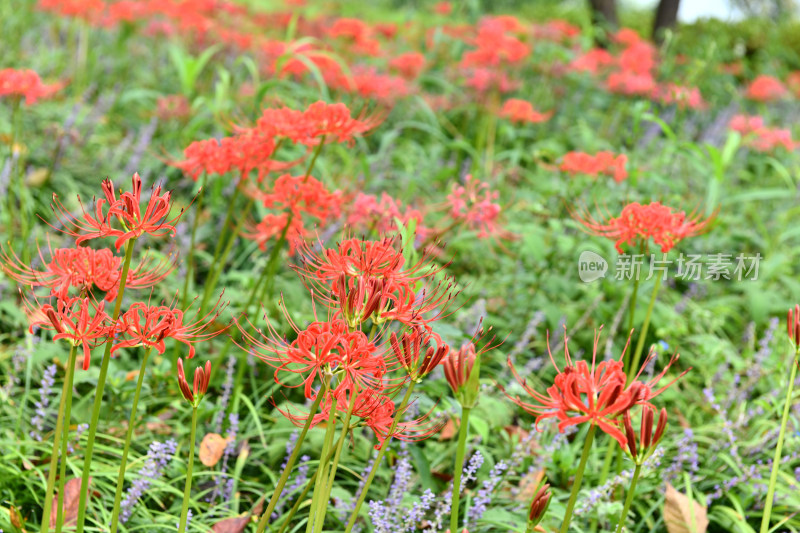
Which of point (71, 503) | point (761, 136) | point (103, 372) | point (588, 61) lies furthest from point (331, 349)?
point (588, 61)

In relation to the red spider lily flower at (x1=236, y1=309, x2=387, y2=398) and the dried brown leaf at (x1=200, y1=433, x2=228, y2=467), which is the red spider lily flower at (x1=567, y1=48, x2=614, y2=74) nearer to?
the dried brown leaf at (x1=200, y1=433, x2=228, y2=467)

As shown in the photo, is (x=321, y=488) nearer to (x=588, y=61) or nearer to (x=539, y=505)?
(x=539, y=505)

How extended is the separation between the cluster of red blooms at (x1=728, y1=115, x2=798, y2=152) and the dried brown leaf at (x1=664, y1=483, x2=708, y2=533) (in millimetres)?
3026

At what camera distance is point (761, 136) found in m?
5.00

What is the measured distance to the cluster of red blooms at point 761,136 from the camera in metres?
4.67

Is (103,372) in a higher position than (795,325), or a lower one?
lower

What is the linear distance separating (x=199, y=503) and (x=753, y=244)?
11.5 feet

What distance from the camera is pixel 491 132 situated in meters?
4.74

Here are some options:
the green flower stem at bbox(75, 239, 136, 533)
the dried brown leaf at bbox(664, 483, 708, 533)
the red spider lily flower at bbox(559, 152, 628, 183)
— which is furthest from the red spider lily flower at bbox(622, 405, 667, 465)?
the red spider lily flower at bbox(559, 152, 628, 183)

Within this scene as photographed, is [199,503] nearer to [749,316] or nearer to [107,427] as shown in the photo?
[107,427]

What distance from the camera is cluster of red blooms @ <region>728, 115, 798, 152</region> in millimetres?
4672

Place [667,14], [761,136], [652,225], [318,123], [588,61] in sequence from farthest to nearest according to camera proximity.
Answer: [667,14] → [588,61] → [761,136] → [318,123] → [652,225]

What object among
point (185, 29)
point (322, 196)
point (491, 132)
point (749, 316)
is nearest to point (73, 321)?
point (322, 196)

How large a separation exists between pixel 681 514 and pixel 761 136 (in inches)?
144
